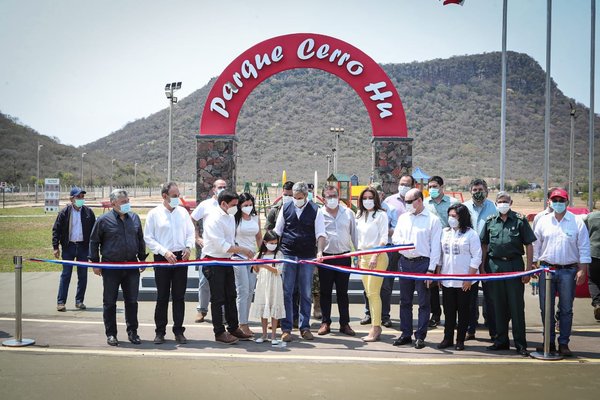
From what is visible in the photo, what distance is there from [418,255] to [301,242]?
149cm

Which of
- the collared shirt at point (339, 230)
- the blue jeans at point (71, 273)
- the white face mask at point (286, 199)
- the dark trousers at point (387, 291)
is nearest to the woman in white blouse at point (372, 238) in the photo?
the collared shirt at point (339, 230)

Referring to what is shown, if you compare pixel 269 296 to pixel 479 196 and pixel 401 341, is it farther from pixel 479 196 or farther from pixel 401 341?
pixel 479 196

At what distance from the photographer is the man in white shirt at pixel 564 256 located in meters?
7.12

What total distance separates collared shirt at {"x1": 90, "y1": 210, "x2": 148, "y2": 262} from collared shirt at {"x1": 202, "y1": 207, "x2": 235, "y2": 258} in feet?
2.78

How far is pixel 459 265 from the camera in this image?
7410 millimetres

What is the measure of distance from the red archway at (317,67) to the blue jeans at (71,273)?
4.04m

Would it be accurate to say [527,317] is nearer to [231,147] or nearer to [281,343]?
[281,343]

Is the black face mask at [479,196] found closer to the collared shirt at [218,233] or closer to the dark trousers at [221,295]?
the collared shirt at [218,233]

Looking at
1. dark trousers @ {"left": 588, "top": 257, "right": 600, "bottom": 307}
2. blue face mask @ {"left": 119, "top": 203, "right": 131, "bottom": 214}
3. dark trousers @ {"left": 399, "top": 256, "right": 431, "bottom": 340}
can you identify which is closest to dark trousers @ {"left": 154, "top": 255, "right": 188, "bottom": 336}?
blue face mask @ {"left": 119, "top": 203, "right": 131, "bottom": 214}

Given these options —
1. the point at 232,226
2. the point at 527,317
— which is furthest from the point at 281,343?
the point at 527,317

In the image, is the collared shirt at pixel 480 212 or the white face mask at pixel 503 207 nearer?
the white face mask at pixel 503 207

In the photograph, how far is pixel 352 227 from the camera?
833 centimetres

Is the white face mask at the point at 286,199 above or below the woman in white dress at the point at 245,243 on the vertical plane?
above

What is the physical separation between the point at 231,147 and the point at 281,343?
593cm
